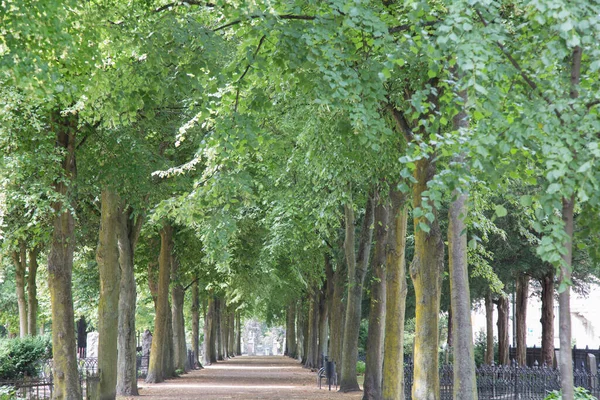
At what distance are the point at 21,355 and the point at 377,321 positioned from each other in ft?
35.6

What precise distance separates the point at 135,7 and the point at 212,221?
8117mm

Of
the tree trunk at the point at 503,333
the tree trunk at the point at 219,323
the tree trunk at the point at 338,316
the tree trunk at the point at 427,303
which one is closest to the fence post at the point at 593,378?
the tree trunk at the point at 427,303

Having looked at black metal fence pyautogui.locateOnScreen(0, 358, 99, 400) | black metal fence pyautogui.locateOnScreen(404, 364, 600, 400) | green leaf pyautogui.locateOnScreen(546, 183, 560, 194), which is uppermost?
green leaf pyautogui.locateOnScreen(546, 183, 560, 194)

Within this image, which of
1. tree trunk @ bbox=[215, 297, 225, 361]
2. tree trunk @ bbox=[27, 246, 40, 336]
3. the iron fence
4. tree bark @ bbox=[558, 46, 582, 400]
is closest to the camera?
tree bark @ bbox=[558, 46, 582, 400]

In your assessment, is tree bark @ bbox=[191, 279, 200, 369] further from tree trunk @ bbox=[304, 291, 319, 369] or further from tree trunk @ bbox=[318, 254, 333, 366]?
tree trunk @ bbox=[318, 254, 333, 366]

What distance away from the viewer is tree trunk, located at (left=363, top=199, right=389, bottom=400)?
20594 millimetres

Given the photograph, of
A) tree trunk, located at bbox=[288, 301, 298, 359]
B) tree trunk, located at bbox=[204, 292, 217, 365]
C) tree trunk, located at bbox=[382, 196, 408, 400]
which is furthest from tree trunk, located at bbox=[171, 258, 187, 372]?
tree trunk, located at bbox=[288, 301, 298, 359]

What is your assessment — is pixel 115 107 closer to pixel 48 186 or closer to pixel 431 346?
pixel 48 186

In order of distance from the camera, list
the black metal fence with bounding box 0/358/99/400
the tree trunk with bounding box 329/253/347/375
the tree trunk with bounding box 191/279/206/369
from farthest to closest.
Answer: the tree trunk with bounding box 191/279/206/369
the tree trunk with bounding box 329/253/347/375
the black metal fence with bounding box 0/358/99/400

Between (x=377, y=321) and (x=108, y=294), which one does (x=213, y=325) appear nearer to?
(x=377, y=321)

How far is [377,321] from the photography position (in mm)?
20969

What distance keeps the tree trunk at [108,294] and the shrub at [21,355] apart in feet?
16.0

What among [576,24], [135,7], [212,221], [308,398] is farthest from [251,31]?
[308,398]

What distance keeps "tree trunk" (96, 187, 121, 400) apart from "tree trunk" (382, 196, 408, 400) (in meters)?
6.73
